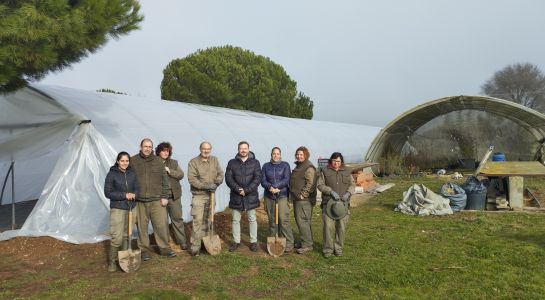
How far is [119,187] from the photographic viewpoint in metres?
5.31

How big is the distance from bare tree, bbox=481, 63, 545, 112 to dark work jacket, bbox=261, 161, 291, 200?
44260 millimetres

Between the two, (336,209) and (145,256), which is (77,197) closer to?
(145,256)

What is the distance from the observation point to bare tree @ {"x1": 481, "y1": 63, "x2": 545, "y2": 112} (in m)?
43.7

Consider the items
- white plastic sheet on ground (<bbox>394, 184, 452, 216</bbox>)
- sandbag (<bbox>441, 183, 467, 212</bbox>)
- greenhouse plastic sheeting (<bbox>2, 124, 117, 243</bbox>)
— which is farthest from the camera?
sandbag (<bbox>441, 183, 467, 212</bbox>)

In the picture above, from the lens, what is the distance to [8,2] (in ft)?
15.4

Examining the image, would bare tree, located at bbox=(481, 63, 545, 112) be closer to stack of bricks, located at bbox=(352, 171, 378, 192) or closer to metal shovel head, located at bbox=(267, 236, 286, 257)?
stack of bricks, located at bbox=(352, 171, 378, 192)

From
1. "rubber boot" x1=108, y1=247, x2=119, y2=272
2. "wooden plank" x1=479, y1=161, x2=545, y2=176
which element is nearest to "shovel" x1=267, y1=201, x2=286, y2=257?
"rubber boot" x1=108, y1=247, x2=119, y2=272

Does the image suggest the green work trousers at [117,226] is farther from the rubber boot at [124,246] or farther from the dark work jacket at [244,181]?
the dark work jacket at [244,181]

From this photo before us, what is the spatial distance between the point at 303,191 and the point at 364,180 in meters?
7.48

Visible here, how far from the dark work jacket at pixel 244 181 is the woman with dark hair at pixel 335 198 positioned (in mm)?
955

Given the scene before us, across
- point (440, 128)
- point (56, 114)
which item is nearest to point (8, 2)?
point (56, 114)

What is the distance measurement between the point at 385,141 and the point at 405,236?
9889mm

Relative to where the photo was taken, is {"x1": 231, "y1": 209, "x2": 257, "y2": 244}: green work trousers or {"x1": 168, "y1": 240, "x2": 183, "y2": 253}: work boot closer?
{"x1": 231, "y1": 209, "x2": 257, "y2": 244}: green work trousers

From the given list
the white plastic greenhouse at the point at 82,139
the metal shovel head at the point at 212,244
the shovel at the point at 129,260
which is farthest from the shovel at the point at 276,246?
the white plastic greenhouse at the point at 82,139
